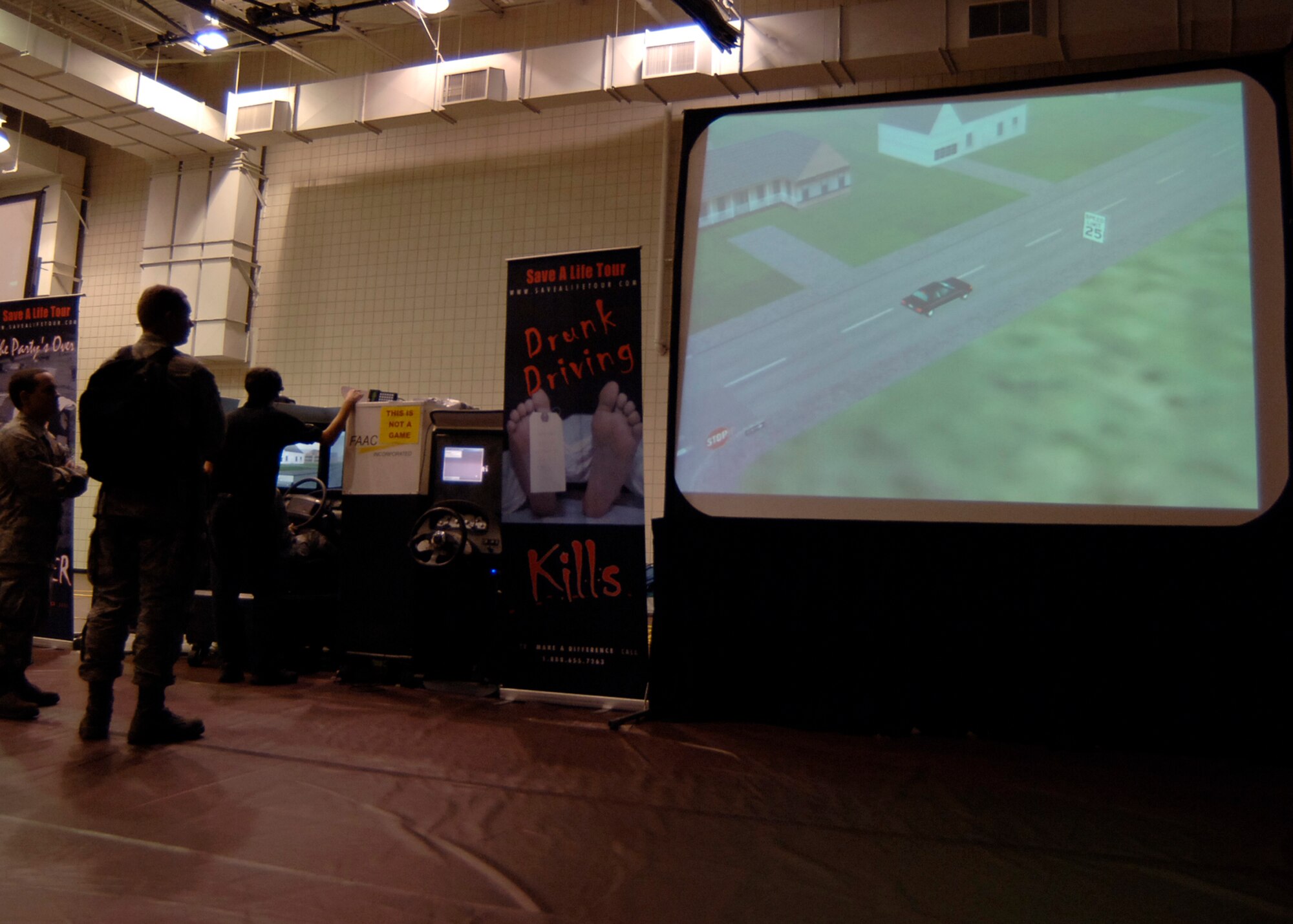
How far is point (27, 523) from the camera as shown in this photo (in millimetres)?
3795

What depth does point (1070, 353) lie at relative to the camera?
11.9ft

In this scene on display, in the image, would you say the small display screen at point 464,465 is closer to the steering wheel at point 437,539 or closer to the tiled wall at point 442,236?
the steering wheel at point 437,539

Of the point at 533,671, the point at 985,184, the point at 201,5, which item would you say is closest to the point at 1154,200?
the point at 985,184

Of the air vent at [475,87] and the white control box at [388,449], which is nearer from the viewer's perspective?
the white control box at [388,449]

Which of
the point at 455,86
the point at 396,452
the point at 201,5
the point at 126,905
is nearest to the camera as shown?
the point at 126,905

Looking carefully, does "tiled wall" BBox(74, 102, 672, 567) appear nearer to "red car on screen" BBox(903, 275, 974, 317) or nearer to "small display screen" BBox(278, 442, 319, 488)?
"small display screen" BBox(278, 442, 319, 488)

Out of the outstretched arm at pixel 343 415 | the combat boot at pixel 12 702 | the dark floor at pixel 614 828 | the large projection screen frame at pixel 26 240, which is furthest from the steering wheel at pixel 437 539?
the large projection screen frame at pixel 26 240

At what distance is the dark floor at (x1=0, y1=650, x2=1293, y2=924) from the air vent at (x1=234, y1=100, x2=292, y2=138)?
6068 mm

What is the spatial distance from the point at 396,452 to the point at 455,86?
4.13 metres

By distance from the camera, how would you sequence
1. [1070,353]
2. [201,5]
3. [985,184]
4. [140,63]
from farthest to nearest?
[140,63] → [201,5] → [985,184] → [1070,353]

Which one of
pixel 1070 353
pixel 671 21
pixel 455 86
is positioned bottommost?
pixel 1070 353

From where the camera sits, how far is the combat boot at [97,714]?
335cm

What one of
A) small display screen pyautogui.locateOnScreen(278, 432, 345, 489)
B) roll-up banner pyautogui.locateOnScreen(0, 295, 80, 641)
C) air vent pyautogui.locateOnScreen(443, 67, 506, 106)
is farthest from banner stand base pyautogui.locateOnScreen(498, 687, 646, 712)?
air vent pyautogui.locateOnScreen(443, 67, 506, 106)

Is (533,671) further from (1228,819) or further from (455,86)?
(455,86)
